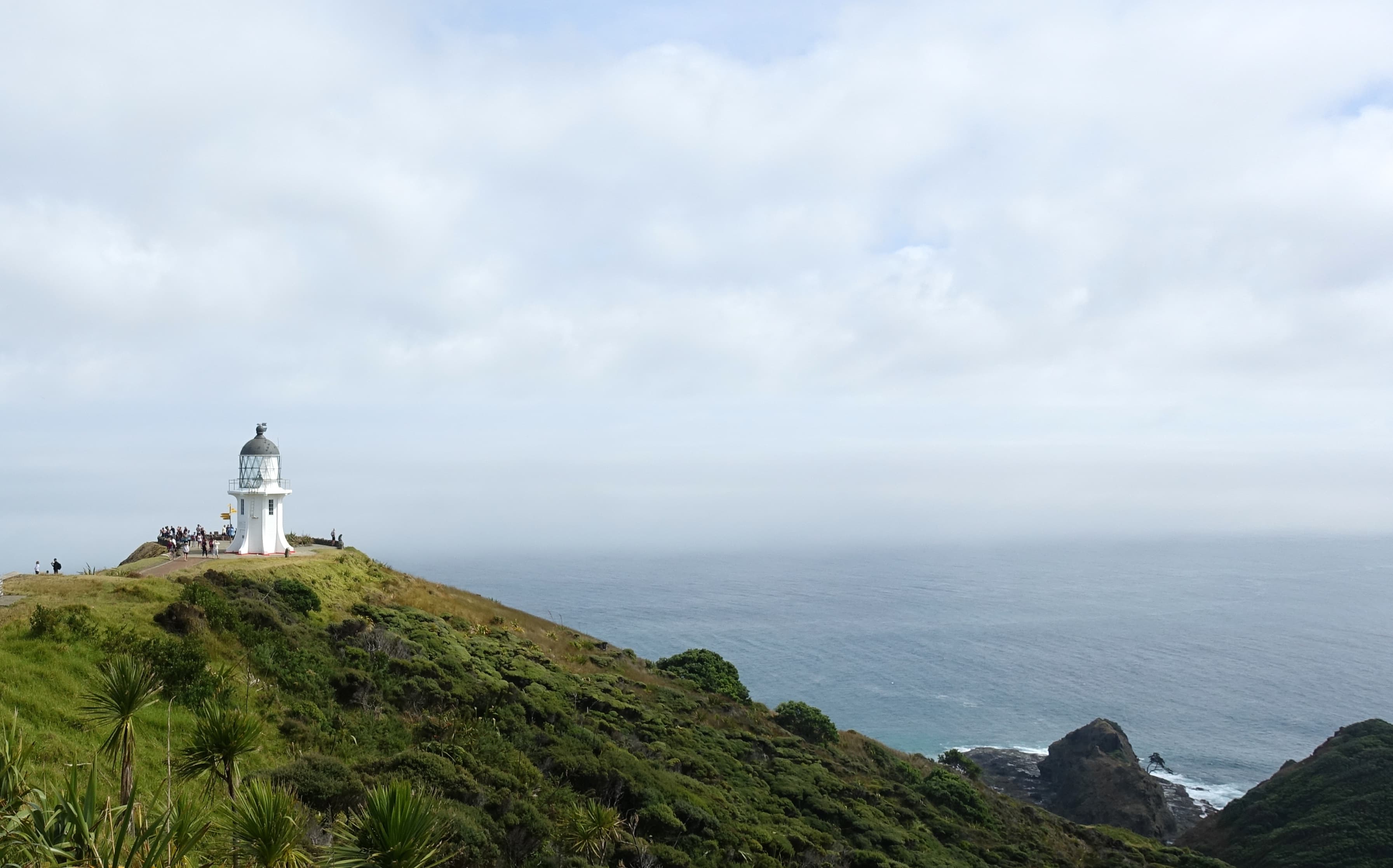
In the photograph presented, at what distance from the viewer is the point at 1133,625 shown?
402 feet

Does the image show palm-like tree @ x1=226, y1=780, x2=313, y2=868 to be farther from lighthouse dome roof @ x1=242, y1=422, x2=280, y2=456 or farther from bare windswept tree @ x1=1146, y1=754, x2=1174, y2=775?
bare windswept tree @ x1=1146, y1=754, x2=1174, y2=775

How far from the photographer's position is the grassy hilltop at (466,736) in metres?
15.6

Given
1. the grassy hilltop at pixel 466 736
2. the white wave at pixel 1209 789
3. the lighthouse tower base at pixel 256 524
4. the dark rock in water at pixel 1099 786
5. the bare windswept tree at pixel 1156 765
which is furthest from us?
the bare windswept tree at pixel 1156 765

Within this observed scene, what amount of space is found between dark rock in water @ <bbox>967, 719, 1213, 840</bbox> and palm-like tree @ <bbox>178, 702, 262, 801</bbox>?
58612mm

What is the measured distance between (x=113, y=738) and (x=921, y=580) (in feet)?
636

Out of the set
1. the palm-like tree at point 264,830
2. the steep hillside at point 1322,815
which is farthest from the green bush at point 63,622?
the steep hillside at point 1322,815

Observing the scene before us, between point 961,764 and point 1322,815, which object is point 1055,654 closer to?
point 961,764

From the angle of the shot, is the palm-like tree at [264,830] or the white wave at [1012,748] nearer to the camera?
the palm-like tree at [264,830]

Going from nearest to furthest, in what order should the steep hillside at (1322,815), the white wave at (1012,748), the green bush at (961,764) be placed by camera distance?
the steep hillside at (1322,815)
the green bush at (961,764)
the white wave at (1012,748)

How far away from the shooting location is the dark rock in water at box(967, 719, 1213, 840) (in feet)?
175

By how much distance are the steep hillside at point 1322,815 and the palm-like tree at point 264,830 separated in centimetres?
4751

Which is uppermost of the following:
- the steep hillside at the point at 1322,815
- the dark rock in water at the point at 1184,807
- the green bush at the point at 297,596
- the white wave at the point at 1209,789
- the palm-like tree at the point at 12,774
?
A: the palm-like tree at the point at 12,774

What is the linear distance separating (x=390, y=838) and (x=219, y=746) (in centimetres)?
404

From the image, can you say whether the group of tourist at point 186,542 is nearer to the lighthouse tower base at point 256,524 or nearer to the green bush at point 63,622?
the lighthouse tower base at point 256,524
